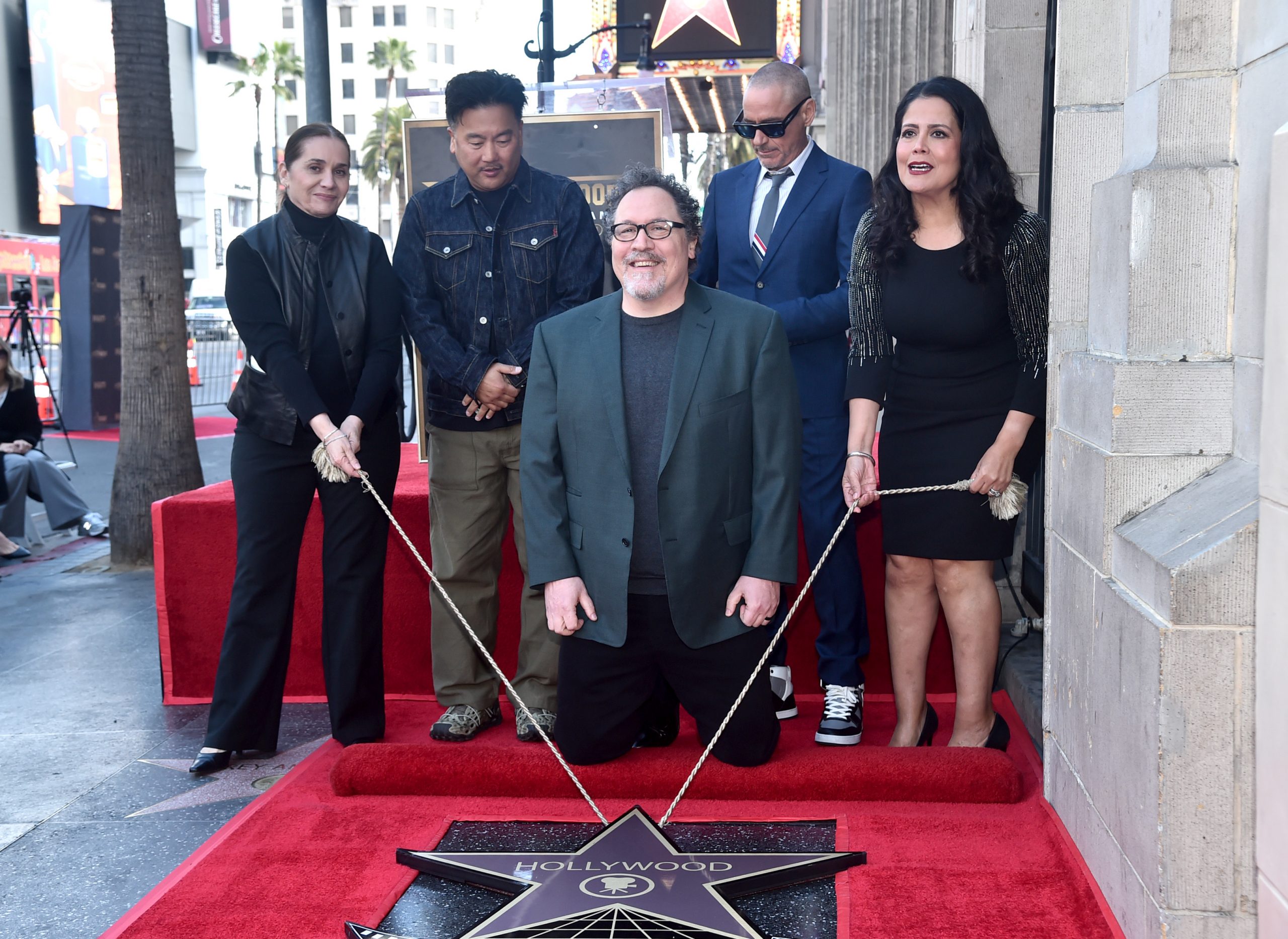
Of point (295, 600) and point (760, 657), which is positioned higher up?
point (760, 657)

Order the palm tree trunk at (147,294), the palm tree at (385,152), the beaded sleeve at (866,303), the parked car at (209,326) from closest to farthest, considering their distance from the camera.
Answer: the beaded sleeve at (866,303), the palm tree trunk at (147,294), the parked car at (209,326), the palm tree at (385,152)

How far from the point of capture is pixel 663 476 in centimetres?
338

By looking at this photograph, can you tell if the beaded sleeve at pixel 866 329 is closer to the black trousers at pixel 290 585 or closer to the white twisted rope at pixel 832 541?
the white twisted rope at pixel 832 541

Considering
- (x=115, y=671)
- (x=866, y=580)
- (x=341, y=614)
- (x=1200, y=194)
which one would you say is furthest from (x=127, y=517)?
(x=1200, y=194)

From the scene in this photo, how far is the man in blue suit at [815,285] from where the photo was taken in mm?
3996

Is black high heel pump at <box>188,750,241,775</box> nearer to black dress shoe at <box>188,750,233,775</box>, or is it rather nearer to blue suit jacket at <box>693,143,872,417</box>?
black dress shoe at <box>188,750,233,775</box>

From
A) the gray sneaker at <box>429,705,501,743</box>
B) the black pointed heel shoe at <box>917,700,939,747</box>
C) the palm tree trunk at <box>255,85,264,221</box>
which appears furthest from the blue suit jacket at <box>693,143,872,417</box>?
the palm tree trunk at <box>255,85,264,221</box>

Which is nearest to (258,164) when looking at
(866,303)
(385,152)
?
(385,152)

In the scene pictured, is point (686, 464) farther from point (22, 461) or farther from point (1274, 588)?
point (22, 461)

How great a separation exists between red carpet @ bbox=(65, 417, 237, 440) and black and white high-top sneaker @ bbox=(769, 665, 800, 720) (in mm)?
10978

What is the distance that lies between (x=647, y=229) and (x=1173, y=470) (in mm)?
1498

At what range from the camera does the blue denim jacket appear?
4098 millimetres

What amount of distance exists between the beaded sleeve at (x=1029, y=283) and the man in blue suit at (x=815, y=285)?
0.63 m

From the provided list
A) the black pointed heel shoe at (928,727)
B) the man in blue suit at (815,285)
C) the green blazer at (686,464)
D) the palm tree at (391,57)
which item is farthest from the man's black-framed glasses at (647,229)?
the palm tree at (391,57)
